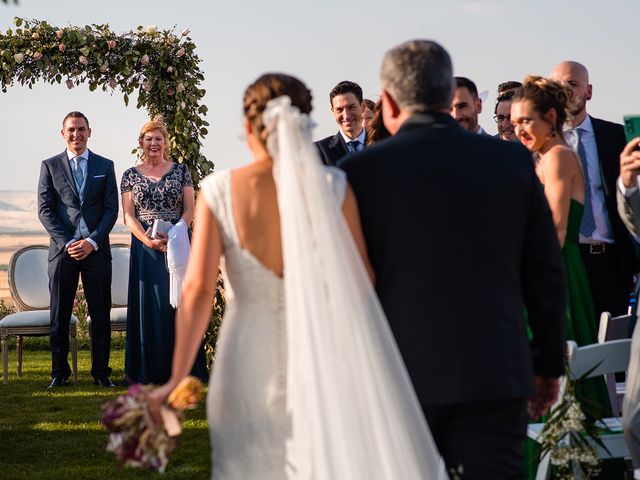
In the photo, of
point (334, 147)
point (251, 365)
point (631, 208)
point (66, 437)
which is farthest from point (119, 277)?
point (251, 365)

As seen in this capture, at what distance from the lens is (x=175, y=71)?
36.0 ft

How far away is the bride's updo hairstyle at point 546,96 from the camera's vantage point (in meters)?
4.56

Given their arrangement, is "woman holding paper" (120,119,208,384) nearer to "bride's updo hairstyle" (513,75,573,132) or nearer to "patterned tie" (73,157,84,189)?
"patterned tie" (73,157,84,189)

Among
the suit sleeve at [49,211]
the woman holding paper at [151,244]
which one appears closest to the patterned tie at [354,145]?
the woman holding paper at [151,244]

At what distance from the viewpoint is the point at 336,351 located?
295 cm

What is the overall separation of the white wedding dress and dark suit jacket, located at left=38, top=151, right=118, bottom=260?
7155mm

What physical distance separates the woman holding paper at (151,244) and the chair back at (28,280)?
193 centimetres

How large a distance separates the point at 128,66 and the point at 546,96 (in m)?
7.21

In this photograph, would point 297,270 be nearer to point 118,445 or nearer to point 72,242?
point 118,445

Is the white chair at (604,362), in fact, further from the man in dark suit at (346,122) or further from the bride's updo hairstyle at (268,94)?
the man in dark suit at (346,122)

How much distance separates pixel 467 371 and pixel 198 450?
437 cm

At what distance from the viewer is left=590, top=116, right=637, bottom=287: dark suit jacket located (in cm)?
569

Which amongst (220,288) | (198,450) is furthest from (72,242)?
(198,450)

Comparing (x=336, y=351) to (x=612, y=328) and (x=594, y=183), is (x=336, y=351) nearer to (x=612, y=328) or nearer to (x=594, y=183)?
(x=612, y=328)
